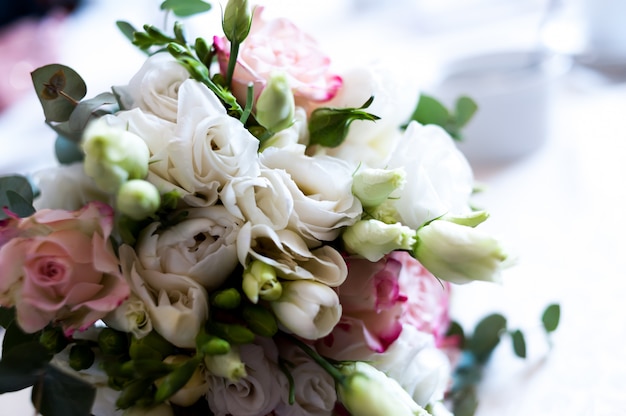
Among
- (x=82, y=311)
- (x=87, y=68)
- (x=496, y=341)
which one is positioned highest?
(x=82, y=311)

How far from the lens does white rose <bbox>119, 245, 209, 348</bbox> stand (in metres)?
0.34

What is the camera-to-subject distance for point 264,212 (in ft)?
1.19

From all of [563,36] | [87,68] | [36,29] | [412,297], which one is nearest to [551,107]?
[563,36]

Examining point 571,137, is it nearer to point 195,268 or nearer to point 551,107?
point 551,107

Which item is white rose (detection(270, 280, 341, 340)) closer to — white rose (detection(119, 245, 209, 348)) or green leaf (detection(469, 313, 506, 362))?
white rose (detection(119, 245, 209, 348))

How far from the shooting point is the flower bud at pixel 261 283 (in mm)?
335

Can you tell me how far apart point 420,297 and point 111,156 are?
0.24 metres

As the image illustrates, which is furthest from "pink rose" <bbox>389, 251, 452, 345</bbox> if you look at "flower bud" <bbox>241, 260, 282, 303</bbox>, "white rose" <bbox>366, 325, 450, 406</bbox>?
"flower bud" <bbox>241, 260, 282, 303</bbox>

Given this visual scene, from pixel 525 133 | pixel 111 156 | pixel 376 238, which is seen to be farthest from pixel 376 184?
pixel 525 133

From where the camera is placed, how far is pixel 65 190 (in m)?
0.44

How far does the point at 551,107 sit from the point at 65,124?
56cm

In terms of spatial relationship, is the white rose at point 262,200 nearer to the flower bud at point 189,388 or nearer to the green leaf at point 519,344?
the flower bud at point 189,388

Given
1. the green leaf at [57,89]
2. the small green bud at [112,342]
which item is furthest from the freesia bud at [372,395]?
the green leaf at [57,89]

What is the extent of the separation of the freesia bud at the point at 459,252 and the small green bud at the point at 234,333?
96 millimetres
